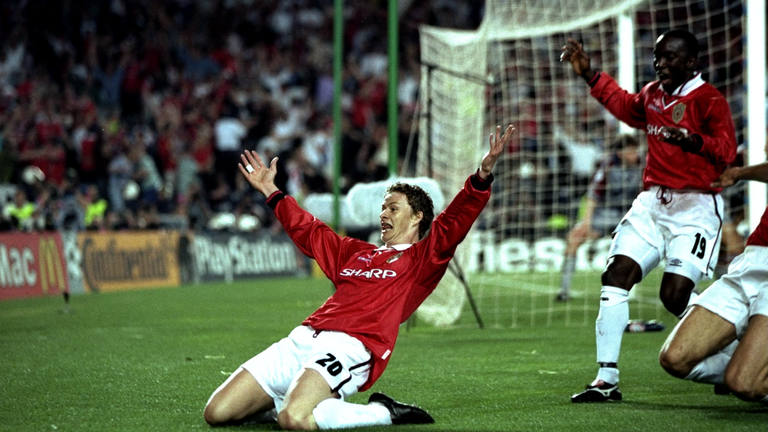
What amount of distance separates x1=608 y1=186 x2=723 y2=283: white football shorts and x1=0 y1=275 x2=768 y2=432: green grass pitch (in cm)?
76

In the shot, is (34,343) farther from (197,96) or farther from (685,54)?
(197,96)

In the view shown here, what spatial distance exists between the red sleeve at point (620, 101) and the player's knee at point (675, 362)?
1.70m

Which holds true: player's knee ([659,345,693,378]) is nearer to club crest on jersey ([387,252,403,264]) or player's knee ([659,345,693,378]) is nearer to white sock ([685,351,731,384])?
white sock ([685,351,731,384])

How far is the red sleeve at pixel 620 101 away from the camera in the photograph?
20.5ft

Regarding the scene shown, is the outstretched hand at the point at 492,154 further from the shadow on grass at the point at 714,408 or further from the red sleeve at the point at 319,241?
the shadow on grass at the point at 714,408

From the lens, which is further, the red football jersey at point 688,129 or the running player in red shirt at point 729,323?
the red football jersey at point 688,129

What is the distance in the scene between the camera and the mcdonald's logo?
1372 cm

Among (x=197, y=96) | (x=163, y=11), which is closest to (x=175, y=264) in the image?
(x=197, y=96)

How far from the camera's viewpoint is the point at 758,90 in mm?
8727

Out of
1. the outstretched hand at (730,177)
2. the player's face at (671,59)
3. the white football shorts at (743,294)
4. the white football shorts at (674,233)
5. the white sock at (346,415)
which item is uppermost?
the player's face at (671,59)

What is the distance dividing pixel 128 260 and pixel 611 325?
11246 millimetres

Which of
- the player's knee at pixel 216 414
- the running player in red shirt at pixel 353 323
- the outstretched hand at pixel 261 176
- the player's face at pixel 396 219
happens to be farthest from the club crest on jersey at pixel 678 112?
the player's knee at pixel 216 414

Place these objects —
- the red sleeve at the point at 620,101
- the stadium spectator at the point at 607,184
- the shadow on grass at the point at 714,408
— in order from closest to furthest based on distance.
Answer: the shadow on grass at the point at 714,408 < the red sleeve at the point at 620,101 < the stadium spectator at the point at 607,184

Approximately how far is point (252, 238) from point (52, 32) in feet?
21.1
